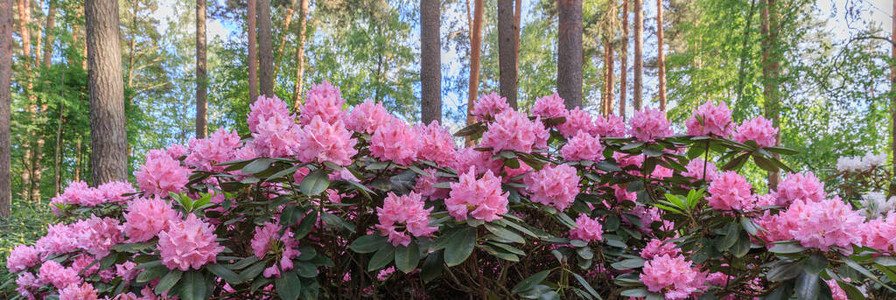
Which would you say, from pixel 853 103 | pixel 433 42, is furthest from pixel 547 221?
pixel 853 103

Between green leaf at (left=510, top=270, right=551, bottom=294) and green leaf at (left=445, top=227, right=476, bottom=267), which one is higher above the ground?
green leaf at (left=445, top=227, right=476, bottom=267)

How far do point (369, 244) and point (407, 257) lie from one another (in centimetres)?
12

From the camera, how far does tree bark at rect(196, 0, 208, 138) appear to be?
38.4 ft

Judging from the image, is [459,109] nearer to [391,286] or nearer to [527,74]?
[527,74]

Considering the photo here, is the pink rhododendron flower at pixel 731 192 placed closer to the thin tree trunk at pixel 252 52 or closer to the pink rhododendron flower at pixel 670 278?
the pink rhododendron flower at pixel 670 278

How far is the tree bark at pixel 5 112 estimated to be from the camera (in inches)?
255

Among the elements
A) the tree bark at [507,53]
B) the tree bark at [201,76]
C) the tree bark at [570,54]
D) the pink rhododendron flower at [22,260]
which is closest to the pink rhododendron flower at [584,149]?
the pink rhododendron flower at [22,260]

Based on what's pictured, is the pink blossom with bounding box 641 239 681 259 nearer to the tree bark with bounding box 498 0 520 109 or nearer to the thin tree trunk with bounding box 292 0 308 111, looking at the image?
the tree bark with bounding box 498 0 520 109

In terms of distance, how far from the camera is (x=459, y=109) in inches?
682

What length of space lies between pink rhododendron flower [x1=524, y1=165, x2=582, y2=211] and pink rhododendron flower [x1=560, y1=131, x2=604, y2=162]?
0.87ft

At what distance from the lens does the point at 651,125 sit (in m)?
1.62

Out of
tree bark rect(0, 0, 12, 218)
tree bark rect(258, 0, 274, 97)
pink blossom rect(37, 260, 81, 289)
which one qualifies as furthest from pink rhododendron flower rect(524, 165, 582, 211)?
tree bark rect(258, 0, 274, 97)

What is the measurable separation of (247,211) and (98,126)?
4.72 m

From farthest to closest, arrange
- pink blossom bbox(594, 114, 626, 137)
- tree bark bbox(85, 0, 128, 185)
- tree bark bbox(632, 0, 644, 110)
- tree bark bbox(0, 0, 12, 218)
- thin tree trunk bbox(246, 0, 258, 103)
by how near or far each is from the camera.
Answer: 1. tree bark bbox(632, 0, 644, 110)
2. thin tree trunk bbox(246, 0, 258, 103)
3. tree bark bbox(0, 0, 12, 218)
4. tree bark bbox(85, 0, 128, 185)
5. pink blossom bbox(594, 114, 626, 137)
